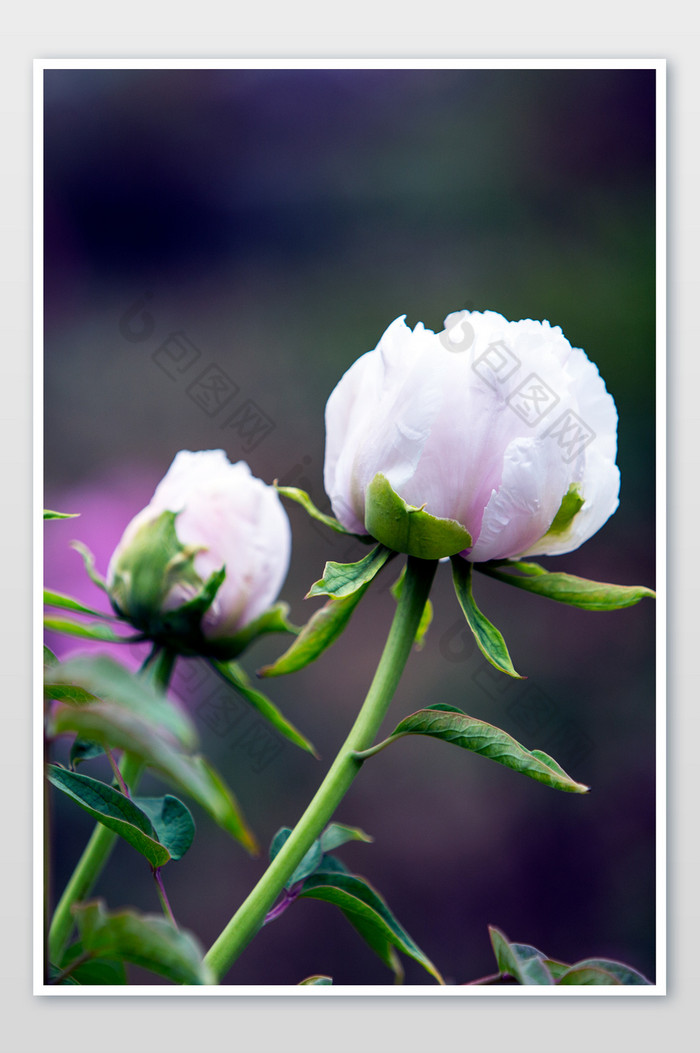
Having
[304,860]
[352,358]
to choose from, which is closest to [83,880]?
[304,860]

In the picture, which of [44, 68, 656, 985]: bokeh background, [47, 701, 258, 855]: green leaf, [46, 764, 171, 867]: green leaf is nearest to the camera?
[47, 701, 258, 855]: green leaf

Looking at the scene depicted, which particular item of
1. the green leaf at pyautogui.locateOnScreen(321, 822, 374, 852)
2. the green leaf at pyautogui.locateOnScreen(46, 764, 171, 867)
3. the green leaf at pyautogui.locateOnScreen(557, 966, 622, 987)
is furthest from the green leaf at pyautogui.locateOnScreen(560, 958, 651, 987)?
the green leaf at pyautogui.locateOnScreen(46, 764, 171, 867)

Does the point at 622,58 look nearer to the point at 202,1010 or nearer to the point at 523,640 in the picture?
the point at 523,640

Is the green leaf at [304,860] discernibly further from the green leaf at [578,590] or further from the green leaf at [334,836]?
the green leaf at [578,590]

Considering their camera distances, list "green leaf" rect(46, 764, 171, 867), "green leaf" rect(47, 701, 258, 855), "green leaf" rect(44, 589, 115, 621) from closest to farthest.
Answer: "green leaf" rect(47, 701, 258, 855)
"green leaf" rect(46, 764, 171, 867)
"green leaf" rect(44, 589, 115, 621)

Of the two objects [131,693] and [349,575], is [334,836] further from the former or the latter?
[131,693]

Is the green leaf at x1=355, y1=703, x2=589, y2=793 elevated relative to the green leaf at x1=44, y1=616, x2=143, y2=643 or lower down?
lower down

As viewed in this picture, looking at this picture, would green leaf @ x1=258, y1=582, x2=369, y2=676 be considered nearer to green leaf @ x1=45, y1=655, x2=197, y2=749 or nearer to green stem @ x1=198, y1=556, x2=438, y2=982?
green stem @ x1=198, y1=556, x2=438, y2=982
